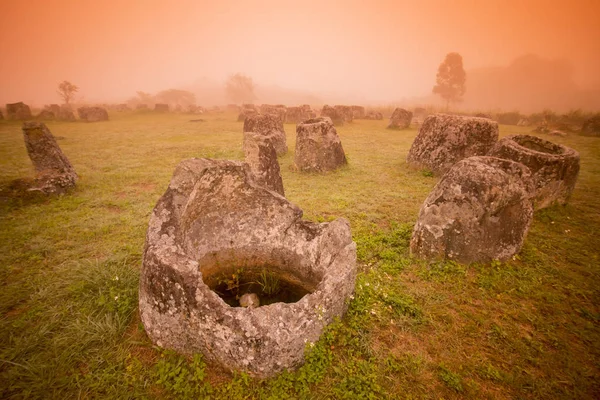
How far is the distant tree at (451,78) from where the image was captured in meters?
48.3

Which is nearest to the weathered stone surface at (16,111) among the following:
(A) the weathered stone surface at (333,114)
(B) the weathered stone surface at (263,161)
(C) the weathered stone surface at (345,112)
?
(A) the weathered stone surface at (333,114)

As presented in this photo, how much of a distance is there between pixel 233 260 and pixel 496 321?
12.2ft

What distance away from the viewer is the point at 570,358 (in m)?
2.99

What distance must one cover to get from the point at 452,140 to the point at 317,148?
4.47m

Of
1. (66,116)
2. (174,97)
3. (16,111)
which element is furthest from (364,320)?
(174,97)

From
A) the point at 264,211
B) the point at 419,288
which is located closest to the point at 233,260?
the point at 264,211

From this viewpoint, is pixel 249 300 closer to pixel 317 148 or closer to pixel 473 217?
pixel 473 217

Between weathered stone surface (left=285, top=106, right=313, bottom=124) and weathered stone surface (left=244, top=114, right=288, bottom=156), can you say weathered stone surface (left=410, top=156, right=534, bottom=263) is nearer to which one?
weathered stone surface (left=244, top=114, right=288, bottom=156)

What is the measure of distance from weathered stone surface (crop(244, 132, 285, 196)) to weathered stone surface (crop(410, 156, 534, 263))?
376 cm

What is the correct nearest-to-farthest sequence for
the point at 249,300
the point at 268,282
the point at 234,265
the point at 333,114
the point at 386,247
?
the point at 249,300 < the point at 268,282 < the point at 234,265 < the point at 386,247 < the point at 333,114

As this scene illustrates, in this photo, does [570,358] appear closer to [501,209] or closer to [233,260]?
[501,209]

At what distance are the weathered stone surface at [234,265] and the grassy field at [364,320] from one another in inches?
12.0

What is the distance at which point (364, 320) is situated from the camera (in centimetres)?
335

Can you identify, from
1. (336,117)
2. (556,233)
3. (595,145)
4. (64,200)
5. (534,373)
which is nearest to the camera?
(534,373)
